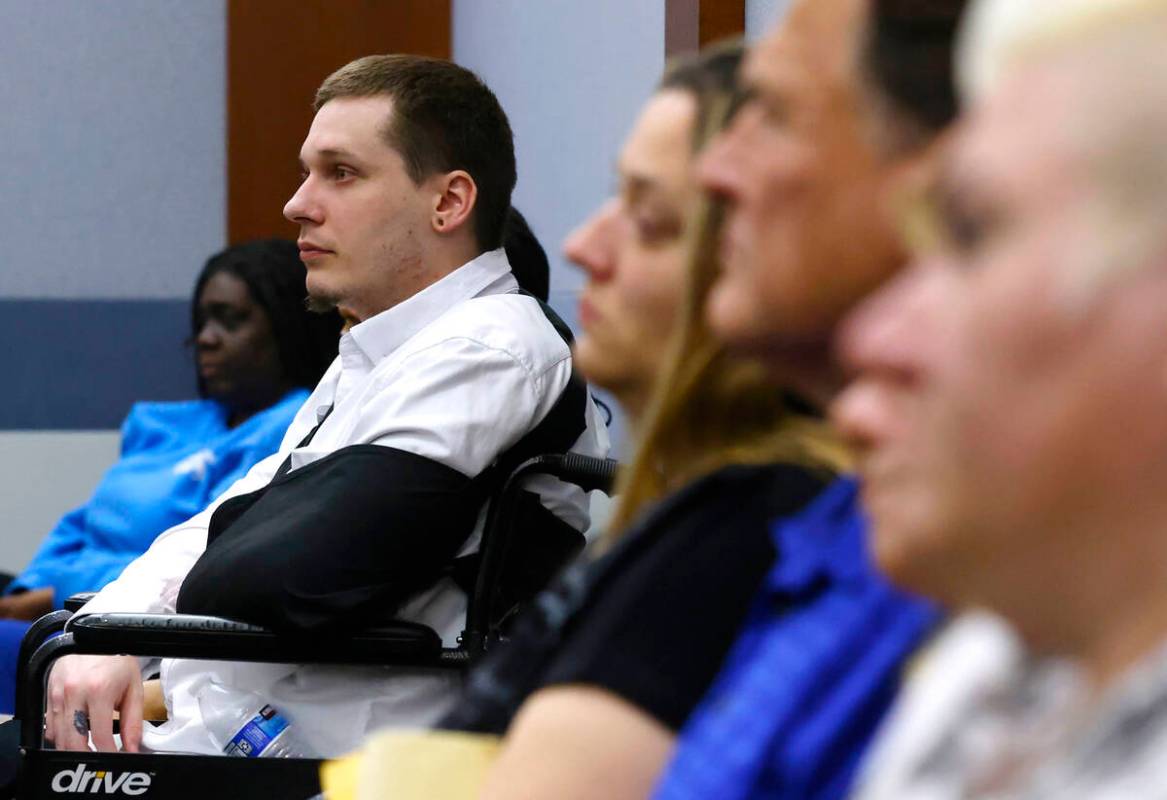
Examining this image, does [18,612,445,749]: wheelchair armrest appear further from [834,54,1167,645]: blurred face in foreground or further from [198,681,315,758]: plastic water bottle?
[834,54,1167,645]: blurred face in foreground

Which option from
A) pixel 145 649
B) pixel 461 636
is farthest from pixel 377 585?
pixel 145 649

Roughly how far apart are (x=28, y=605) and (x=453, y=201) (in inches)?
68.5

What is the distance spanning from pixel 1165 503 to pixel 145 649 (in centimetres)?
151

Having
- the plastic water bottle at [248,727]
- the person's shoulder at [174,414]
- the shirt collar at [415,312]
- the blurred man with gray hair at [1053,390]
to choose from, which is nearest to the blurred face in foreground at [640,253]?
the blurred man with gray hair at [1053,390]

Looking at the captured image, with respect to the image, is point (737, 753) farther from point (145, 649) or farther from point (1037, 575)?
point (145, 649)

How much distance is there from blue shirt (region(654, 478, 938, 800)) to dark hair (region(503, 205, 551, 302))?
1657 mm

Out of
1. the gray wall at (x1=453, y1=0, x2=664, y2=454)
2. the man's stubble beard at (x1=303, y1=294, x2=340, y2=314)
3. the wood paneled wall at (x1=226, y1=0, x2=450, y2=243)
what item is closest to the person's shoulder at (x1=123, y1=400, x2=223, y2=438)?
the gray wall at (x1=453, y1=0, x2=664, y2=454)

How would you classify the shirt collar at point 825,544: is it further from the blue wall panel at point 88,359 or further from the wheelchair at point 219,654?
the blue wall panel at point 88,359

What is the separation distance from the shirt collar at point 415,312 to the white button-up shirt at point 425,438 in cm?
4

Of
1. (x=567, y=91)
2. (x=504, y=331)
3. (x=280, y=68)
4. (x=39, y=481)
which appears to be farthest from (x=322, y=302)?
(x=39, y=481)

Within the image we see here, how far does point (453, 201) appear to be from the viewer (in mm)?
2289

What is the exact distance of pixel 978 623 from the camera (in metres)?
0.65

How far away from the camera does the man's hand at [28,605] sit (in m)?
3.56

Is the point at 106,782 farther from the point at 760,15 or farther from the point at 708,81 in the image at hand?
the point at 760,15
